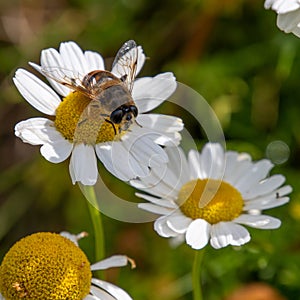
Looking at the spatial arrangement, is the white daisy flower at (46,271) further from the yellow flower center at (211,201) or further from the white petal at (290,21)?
the white petal at (290,21)

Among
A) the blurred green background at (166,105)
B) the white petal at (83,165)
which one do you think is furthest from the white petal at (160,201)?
the blurred green background at (166,105)

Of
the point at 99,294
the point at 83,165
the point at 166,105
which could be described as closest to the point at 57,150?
the point at 83,165

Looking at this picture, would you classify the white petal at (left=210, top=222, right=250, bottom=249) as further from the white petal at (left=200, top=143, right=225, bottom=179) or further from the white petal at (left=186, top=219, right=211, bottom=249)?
the white petal at (left=200, top=143, right=225, bottom=179)

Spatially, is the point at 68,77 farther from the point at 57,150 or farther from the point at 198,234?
the point at 198,234

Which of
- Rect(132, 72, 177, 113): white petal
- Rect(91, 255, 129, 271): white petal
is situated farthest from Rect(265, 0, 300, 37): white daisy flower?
Rect(91, 255, 129, 271): white petal

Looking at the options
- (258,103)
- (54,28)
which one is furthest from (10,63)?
(258,103)

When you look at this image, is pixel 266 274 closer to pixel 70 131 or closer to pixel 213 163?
pixel 213 163
